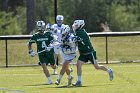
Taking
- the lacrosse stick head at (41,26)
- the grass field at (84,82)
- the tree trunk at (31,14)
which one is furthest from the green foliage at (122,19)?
the lacrosse stick head at (41,26)

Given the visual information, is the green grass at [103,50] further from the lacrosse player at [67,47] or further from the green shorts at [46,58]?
the lacrosse player at [67,47]

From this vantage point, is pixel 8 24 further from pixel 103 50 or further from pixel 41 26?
pixel 41 26

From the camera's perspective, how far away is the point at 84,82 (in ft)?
73.2

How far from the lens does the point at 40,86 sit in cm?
2106

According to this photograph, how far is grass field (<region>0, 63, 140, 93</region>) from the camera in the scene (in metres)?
19.4

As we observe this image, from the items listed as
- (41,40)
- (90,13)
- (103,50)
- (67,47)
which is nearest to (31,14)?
(103,50)

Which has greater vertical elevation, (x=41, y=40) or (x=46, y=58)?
(x=41, y=40)

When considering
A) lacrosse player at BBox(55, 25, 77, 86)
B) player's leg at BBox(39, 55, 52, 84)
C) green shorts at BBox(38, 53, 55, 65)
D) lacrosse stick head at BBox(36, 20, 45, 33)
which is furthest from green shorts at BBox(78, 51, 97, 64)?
lacrosse stick head at BBox(36, 20, 45, 33)

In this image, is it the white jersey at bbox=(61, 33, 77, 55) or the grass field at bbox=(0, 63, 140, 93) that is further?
the white jersey at bbox=(61, 33, 77, 55)

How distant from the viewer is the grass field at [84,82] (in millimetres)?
19406

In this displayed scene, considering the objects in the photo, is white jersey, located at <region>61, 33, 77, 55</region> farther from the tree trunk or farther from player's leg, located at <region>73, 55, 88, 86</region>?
the tree trunk

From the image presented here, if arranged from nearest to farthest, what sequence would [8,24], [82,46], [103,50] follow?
[82,46] → [103,50] → [8,24]

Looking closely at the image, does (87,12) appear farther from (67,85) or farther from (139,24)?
(67,85)

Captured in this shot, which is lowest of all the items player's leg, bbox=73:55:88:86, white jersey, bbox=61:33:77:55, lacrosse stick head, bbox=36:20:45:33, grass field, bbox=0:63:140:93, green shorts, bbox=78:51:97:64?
grass field, bbox=0:63:140:93
